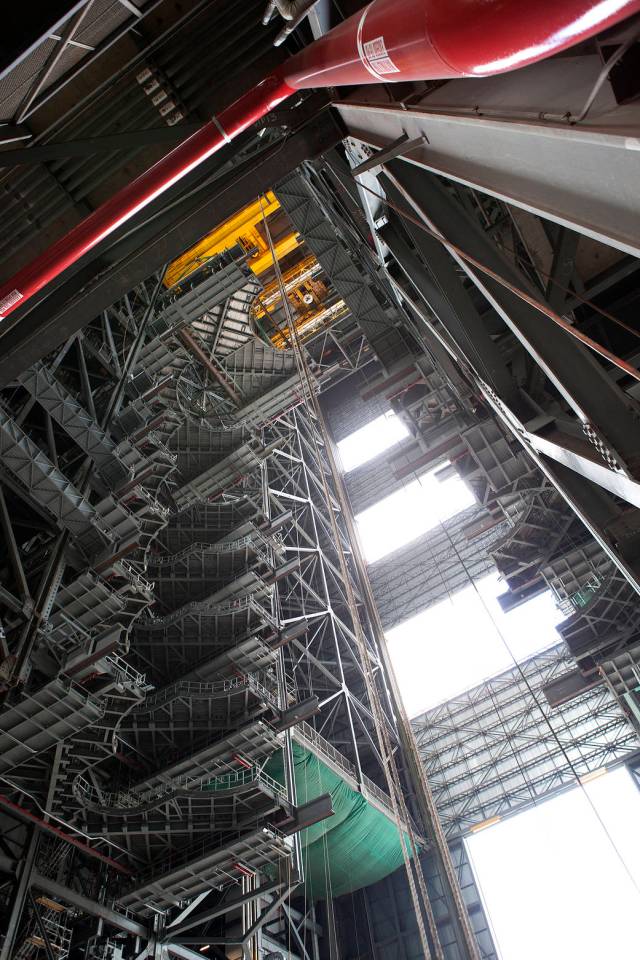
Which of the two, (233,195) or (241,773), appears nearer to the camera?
(233,195)

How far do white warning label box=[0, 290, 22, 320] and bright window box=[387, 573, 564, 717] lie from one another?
92.9 ft

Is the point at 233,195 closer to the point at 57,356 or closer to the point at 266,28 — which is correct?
the point at 266,28

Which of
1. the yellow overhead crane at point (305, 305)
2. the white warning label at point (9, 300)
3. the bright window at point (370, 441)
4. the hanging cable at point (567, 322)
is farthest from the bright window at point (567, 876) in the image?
the white warning label at point (9, 300)

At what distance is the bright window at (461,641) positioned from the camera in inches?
1336

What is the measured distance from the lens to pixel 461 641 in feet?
117

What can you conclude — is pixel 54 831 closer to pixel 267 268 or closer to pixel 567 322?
pixel 567 322

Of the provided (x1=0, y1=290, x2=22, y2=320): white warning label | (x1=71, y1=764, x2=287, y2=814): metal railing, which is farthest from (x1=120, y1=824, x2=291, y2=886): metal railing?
(x1=0, y1=290, x2=22, y2=320): white warning label

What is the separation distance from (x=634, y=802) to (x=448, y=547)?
15856mm

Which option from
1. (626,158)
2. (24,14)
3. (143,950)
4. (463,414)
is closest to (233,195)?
(24,14)

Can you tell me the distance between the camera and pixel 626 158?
2.67 m

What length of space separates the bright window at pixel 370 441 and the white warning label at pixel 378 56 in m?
40.9

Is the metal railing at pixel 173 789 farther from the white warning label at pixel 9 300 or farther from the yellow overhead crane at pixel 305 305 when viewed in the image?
the yellow overhead crane at pixel 305 305

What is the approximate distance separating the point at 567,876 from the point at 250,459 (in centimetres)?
2110

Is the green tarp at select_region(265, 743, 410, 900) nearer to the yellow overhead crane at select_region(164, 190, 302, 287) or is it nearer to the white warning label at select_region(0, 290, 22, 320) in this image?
the white warning label at select_region(0, 290, 22, 320)
